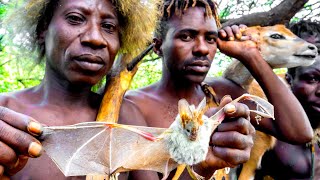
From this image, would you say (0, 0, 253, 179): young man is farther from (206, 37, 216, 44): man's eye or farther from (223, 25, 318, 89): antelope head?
(223, 25, 318, 89): antelope head

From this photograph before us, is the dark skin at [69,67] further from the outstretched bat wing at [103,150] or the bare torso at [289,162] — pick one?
the bare torso at [289,162]

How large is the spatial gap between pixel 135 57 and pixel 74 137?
97 cm

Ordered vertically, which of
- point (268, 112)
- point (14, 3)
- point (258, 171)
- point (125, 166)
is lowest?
point (258, 171)

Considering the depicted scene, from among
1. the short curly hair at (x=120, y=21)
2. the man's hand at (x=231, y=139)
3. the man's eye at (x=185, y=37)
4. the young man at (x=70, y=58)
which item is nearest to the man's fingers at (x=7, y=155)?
the young man at (x=70, y=58)

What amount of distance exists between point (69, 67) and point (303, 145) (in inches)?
98.7

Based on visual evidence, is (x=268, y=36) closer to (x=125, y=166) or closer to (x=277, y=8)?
(x=277, y=8)

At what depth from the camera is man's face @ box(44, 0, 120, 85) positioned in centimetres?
223

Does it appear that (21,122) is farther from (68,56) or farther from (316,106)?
(316,106)

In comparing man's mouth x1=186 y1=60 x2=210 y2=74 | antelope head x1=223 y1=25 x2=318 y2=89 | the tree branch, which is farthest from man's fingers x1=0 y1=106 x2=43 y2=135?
the tree branch

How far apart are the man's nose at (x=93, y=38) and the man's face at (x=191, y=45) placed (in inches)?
30.2

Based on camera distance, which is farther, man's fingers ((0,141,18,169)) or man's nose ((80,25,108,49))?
man's nose ((80,25,108,49))

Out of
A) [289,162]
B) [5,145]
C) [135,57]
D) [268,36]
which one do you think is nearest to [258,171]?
[289,162]

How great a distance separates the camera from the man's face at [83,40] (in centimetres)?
223

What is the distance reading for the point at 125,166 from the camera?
6.38 feet
